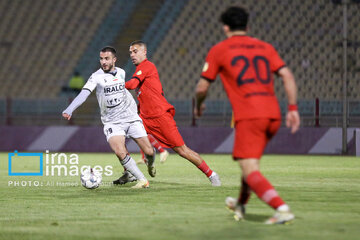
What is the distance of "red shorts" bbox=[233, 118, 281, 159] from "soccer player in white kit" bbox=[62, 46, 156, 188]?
4.21 meters

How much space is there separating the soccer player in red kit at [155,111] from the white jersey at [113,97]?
0.91ft

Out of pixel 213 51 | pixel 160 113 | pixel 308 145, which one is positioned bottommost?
pixel 308 145

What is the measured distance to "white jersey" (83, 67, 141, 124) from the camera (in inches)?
427

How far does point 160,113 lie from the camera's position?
11.7 metres

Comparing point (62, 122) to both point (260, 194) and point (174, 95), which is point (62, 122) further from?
point (260, 194)

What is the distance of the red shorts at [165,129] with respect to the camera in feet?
37.3

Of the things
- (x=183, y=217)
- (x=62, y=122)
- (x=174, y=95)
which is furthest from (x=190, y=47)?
(x=183, y=217)

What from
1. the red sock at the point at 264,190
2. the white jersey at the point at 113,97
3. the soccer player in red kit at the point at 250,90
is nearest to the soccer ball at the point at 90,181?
A: the white jersey at the point at 113,97

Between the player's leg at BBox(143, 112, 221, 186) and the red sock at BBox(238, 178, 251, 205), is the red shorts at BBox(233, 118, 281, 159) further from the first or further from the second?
the player's leg at BBox(143, 112, 221, 186)

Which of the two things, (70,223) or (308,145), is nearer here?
(70,223)

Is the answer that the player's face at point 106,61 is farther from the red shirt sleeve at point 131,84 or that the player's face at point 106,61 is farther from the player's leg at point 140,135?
the player's leg at point 140,135

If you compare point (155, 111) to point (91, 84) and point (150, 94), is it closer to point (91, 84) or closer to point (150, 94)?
point (150, 94)

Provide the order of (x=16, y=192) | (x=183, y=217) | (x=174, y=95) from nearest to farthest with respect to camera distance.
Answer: (x=183, y=217) < (x=16, y=192) < (x=174, y=95)

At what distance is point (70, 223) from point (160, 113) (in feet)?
15.6
